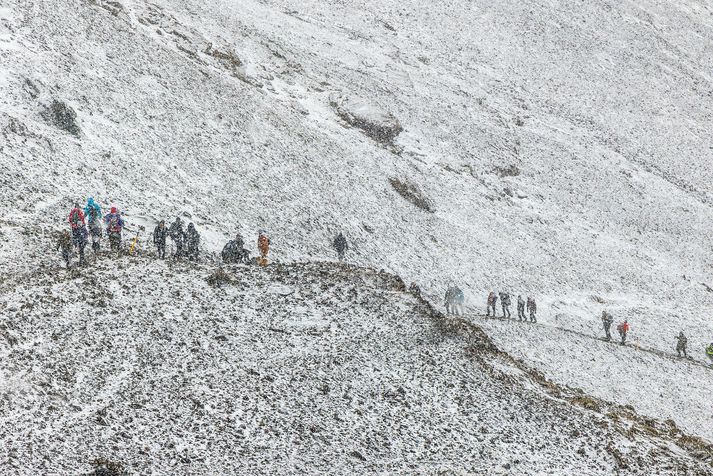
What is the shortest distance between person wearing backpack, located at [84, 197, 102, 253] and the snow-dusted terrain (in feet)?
5.03

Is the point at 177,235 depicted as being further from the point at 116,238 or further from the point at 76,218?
the point at 76,218

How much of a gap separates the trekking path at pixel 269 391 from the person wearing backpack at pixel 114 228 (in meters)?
1.61

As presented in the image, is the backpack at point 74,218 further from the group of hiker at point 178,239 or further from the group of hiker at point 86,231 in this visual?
the group of hiker at point 178,239

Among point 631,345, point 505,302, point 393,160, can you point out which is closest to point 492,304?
point 505,302

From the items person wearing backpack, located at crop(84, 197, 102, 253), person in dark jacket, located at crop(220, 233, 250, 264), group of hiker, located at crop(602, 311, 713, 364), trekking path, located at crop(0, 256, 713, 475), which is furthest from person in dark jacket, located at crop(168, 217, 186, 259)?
group of hiker, located at crop(602, 311, 713, 364)

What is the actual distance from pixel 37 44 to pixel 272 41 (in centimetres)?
2256

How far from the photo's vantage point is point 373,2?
71188 millimetres

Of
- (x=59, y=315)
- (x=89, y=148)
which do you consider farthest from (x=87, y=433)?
(x=89, y=148)

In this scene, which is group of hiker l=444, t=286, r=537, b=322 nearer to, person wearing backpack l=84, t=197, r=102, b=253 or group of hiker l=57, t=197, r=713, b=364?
group of hiker l=57, t=197, r=713, b=364

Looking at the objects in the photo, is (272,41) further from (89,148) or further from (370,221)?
(89,148)

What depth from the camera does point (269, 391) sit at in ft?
56.9

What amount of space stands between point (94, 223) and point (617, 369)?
22.4 metres

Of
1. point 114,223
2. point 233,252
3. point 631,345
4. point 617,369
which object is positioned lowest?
point 631,345

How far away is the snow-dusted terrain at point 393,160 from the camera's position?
2684cm
